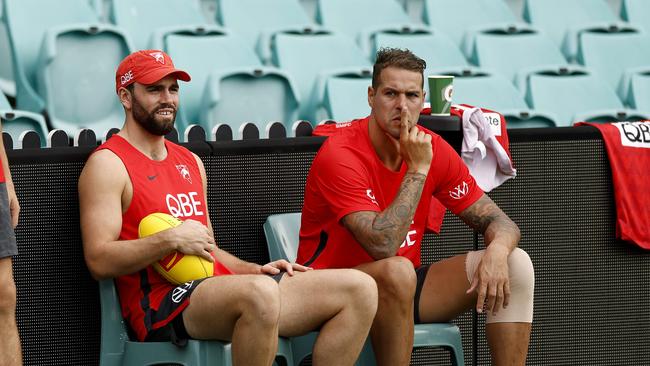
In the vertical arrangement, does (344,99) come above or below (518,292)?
below

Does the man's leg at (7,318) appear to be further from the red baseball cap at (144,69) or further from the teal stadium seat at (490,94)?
the teal stadium seat at (490,94)

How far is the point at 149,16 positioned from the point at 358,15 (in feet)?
5.50

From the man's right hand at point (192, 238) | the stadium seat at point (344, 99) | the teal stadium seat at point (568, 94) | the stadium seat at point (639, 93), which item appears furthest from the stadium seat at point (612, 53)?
the man's right hand at point (192, 238)

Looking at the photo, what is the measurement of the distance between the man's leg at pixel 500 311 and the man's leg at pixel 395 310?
0.38 m

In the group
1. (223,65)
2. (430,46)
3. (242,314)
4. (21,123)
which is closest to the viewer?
(242,314)

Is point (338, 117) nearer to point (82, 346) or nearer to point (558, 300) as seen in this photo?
point (558, 300)

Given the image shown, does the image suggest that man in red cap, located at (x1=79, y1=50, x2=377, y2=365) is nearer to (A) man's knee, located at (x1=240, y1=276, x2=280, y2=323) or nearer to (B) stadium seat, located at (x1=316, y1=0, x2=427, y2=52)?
(A) man's knee, located at (x1=240, y1=276, x2=280, y2=323)

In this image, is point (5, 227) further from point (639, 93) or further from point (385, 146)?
point (639, 93)

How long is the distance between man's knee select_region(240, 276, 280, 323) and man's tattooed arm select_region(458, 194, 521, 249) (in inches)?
40.4

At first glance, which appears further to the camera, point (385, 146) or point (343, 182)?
point (385, 146)

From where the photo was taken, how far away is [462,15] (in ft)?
30.3

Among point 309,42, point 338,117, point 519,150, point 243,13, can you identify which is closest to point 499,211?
point 519,150

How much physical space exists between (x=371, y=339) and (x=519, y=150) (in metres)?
1.29

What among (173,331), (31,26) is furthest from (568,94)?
(173,331)
